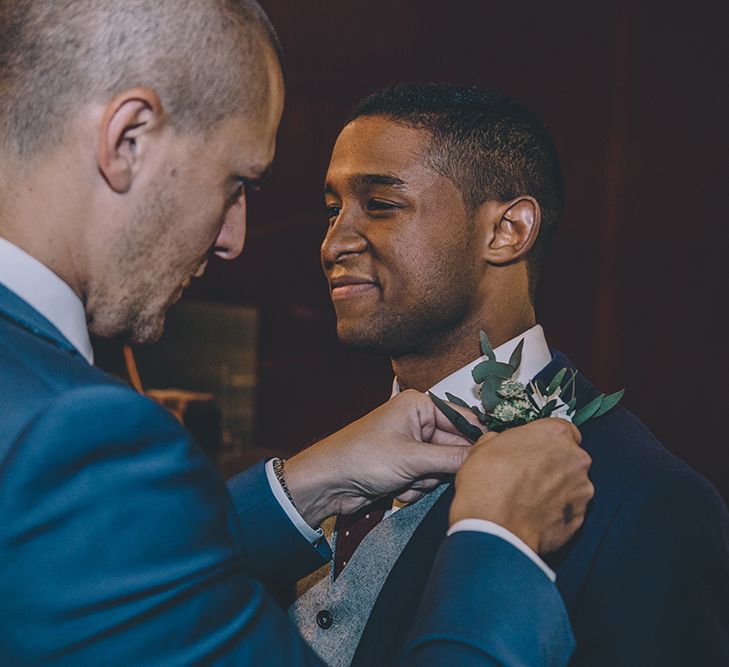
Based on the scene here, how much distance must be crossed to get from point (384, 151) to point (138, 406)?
0.98m

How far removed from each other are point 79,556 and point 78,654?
9 cm

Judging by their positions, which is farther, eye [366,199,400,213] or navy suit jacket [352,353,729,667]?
eye [366,199,400,213]

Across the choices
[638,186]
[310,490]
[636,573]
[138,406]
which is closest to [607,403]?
[636,573]

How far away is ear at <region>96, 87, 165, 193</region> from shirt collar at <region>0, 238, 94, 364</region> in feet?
0.36

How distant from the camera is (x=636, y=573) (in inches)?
44.1

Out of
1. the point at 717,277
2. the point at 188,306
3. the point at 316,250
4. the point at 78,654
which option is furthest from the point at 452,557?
the point at 188,306

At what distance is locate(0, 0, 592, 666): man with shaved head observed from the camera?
0.72m

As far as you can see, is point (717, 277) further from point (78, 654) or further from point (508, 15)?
point (78, 654)

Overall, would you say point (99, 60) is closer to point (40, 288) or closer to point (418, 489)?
point (40, 288)

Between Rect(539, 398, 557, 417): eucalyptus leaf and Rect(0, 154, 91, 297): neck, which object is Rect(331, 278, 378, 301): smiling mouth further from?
Rect(0, 154, 91, 297): neck

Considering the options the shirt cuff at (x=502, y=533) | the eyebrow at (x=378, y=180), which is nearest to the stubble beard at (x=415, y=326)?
the eyebrow at (x=378, y=180)

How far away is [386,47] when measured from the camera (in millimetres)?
3973

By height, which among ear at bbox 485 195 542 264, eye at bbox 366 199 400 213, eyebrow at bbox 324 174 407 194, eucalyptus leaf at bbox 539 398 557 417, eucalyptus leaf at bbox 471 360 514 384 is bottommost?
eucalyptus leaf at bbox 539 398 557 417

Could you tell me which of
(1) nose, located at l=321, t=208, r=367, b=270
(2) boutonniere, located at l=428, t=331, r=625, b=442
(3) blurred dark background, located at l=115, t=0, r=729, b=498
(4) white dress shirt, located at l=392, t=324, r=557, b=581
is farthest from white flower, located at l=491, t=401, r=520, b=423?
(3) blurred dark background, located at l=115, t=0, r=729, b=498
